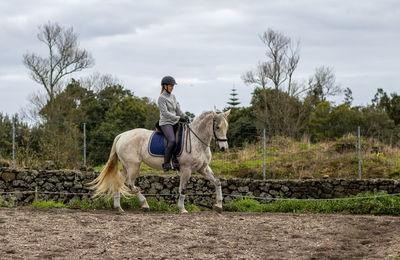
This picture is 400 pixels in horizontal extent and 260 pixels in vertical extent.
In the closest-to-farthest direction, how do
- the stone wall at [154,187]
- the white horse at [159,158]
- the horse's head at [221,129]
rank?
the horse's head at [221,129]
the white horse at [159,158]
the stone wall at [154,187]

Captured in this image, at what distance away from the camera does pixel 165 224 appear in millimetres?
9141

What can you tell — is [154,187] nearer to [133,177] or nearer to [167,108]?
[133,177]

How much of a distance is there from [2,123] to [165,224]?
41.8 feet

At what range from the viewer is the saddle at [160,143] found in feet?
36.0

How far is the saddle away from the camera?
36.0ft

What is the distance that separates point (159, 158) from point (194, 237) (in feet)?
11.0

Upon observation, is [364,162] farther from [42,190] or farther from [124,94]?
[124,94]

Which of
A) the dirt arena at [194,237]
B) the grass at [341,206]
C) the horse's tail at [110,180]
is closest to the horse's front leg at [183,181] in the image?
the dirt arena at [194,237]

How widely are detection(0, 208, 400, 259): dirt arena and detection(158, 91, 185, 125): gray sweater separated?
6.58ft

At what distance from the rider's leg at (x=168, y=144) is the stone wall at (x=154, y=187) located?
122 inches

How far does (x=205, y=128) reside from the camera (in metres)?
10.9

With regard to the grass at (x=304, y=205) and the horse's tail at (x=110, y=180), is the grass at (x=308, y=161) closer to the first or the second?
the grass at (x=304, y=205)

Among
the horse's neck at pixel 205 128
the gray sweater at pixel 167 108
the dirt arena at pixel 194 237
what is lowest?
the dirt arena at pixel 194 237

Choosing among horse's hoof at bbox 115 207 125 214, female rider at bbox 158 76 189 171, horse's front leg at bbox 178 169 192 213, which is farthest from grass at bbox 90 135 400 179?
female rider at bbox 158 76 189 171
